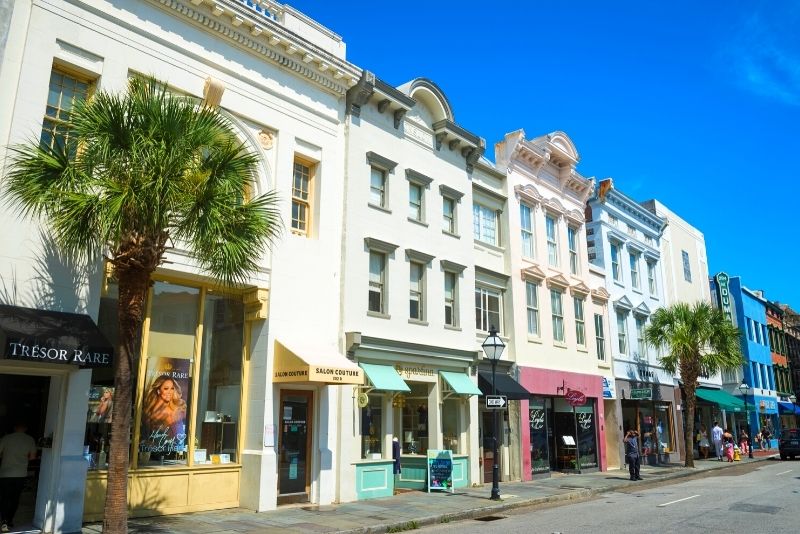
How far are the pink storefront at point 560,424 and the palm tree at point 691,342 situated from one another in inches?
191

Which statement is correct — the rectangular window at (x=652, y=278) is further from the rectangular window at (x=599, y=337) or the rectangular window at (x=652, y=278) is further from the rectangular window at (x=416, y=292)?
the rectangular window at (x=416, y=292)

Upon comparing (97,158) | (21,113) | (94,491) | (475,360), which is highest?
(21,113)

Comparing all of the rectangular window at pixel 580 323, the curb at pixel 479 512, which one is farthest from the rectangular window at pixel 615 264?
the curb at pixel 479 512

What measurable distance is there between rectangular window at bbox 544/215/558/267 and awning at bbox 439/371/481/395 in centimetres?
807

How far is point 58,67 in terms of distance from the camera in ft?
41.7

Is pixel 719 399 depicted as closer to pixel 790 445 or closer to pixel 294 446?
pixel 790 445

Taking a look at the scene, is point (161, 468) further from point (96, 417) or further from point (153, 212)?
point (153, 212)

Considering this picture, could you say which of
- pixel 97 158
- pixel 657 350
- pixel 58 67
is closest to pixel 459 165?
pixel 58 67

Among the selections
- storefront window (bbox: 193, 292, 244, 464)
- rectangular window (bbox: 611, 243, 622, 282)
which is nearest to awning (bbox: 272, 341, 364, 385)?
storefront window (bbox: 193, 292, 244, 464)

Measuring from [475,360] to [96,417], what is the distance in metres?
12.0

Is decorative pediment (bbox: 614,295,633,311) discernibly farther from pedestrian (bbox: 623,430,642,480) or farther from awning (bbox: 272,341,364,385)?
awning (bbox: 272,341,364,385)

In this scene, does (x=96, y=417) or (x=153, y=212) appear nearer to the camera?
(x=153, y=212)

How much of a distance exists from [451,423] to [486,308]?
460 cm

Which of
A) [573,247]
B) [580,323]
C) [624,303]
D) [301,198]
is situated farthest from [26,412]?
[624,303]
